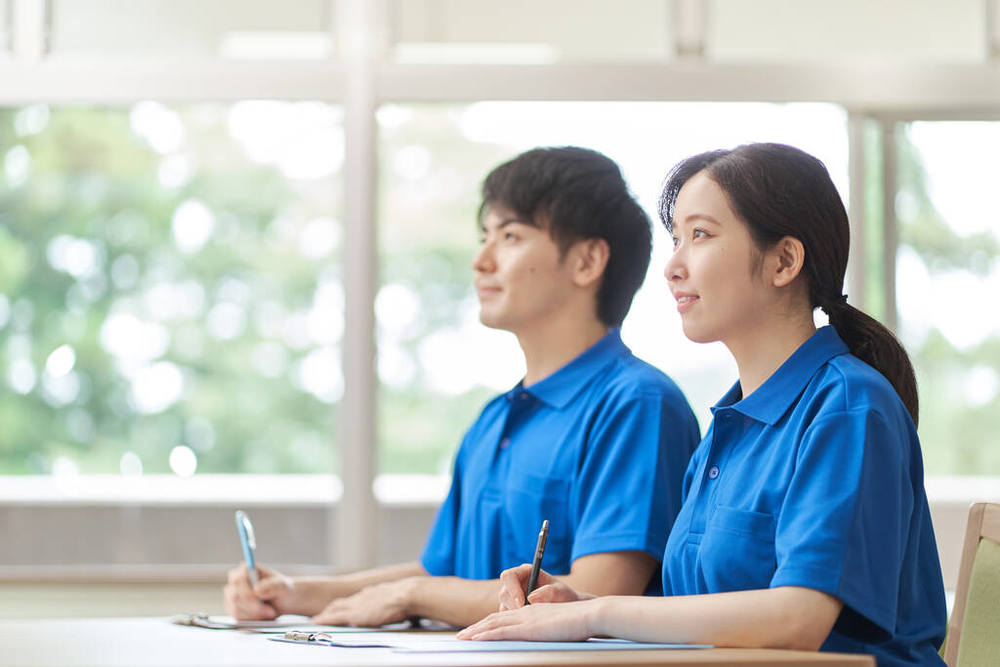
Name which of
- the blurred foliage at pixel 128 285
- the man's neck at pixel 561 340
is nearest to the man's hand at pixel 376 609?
the man's neck at pixel 561 340

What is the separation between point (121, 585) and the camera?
10.1 ft

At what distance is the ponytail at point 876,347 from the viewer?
142cm

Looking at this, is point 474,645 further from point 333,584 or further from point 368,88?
point 368,88

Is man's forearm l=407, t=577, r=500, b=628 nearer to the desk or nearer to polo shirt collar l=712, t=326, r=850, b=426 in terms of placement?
the desk

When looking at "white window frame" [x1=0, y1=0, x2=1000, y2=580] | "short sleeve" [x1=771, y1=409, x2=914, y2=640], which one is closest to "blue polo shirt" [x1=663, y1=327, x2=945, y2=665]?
"short sleeve" [x1=771, y1=409, x2=914, y2=640]

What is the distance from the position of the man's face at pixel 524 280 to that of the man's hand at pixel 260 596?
560 millimetres

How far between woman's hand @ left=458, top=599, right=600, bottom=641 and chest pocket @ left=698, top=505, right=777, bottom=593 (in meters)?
0.18

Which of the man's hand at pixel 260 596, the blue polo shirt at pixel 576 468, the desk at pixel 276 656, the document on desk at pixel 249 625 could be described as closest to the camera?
the desk at pixel 276 656

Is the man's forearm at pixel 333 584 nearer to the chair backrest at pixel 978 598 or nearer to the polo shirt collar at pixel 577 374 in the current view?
the polo shirt collar at pixel 577 374

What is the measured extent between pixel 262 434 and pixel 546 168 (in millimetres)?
1477

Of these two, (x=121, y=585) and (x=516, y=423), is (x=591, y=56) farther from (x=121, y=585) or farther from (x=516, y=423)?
(x=121, y=585)

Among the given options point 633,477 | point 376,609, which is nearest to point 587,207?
point 633,477

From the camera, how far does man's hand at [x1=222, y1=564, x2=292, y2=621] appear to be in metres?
1.92

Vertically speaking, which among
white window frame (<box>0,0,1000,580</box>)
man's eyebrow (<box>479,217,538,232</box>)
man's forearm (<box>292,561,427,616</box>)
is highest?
white window frame (<box>0,0,1000,580</box>)
